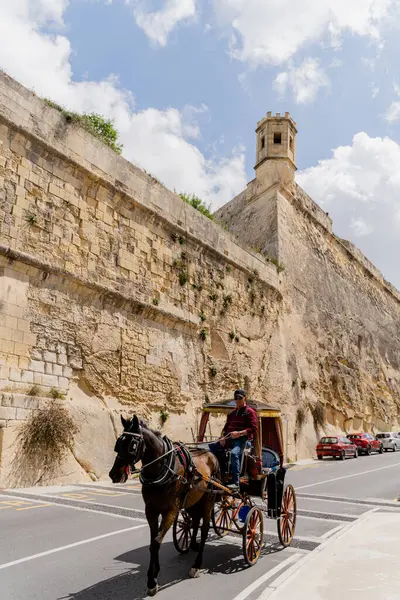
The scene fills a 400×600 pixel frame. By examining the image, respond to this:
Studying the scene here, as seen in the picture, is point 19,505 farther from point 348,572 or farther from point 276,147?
point 276,147

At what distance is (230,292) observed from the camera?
70.3 feet

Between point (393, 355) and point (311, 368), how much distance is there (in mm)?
16014

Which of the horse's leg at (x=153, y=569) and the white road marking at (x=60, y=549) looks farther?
the white road marking at (x=60, y=549)

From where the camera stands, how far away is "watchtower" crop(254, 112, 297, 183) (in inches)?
1096

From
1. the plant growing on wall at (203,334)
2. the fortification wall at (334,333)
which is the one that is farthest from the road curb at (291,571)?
the fortification wall at (334,333)

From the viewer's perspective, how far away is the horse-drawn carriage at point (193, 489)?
4.79 metres

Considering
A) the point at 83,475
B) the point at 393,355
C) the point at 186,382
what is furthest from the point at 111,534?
the point at 393,355

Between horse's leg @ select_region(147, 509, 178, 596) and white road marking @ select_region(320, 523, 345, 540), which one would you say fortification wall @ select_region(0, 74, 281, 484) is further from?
horse's leg @ select_region(147, 509, 178, 596)

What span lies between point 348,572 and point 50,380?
30.9ft

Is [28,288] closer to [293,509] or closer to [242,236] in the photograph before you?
[293,509]

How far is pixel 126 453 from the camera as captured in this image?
15.5ft

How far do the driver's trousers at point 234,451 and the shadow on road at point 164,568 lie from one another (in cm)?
87

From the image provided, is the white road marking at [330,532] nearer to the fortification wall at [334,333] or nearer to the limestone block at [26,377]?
the limestone block at [26,377]

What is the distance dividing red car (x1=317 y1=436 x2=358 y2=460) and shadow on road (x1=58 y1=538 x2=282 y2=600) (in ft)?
57.5
